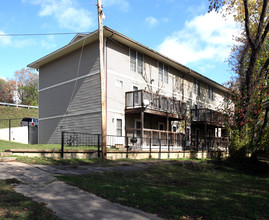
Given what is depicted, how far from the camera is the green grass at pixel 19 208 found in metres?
3.98

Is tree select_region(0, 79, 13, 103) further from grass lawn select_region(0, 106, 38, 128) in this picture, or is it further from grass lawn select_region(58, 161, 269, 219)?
grass lawn select_region(58, 161, 269, 219)

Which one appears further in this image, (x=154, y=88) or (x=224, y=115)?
(x=154, y=88)

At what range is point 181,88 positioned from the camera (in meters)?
25.1

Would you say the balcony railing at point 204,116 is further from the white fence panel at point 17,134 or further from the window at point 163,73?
the white fence panel at point 17,134

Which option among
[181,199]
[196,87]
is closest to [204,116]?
[196,87]

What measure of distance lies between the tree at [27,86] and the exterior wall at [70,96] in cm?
3063

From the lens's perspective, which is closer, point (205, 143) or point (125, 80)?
point (125, 80)

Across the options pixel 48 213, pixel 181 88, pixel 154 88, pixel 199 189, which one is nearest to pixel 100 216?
pixel 48 213

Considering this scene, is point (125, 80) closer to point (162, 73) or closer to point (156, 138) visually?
point (156, 138)

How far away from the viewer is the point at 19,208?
4.29 m

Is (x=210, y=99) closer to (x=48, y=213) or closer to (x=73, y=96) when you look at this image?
(x=73, y=96)

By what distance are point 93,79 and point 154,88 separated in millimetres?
5783

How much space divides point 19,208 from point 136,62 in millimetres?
16178

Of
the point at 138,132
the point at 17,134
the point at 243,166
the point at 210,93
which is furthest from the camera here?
the point at 210,93
